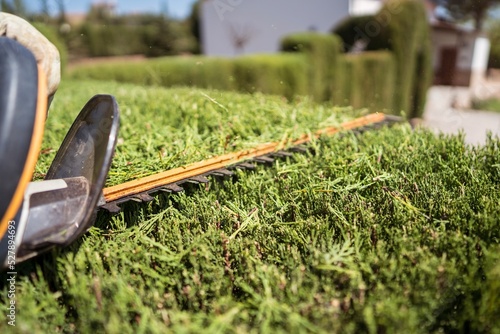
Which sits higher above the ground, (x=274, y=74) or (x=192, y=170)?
(x=192, y=170)

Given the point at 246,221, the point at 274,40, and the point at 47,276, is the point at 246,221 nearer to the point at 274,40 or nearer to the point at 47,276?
the point at 47,276

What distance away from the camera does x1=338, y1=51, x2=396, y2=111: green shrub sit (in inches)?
489

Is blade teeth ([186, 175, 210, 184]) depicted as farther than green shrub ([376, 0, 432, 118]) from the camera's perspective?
No

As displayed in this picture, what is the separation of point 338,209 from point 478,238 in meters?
0.68

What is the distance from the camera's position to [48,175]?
2203 mm

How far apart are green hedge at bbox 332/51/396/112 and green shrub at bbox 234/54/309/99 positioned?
1.68 meters

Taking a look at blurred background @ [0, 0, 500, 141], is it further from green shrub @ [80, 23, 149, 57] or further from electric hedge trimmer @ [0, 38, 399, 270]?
electric hedge trimmer @ [0, 38, 399, 270]

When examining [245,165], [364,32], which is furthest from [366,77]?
[245,165]

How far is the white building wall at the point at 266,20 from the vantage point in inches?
787

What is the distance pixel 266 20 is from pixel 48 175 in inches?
881

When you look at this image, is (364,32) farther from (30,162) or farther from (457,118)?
(30,162)

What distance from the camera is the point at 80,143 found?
2129mm

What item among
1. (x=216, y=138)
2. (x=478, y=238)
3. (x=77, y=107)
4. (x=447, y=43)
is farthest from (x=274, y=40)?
(x=478, y=238)

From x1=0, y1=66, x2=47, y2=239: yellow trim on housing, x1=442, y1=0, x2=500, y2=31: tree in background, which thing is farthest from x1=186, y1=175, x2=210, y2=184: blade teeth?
x1=442, y1=0, x2=500, y2=31: tree in background
